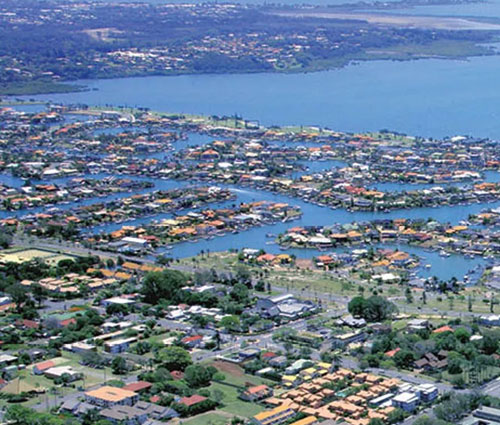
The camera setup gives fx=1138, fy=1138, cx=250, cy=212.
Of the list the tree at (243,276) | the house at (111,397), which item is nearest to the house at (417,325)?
the tree at (243,276)

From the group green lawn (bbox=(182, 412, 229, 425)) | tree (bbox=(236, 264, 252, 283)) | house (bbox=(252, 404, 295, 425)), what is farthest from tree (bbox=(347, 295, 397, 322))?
green lawn (bbox=(182, 412, 229, 425))

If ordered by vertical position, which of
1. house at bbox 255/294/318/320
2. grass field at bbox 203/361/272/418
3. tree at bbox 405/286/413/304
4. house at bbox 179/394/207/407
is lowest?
tree at bbox 405/286/413/304

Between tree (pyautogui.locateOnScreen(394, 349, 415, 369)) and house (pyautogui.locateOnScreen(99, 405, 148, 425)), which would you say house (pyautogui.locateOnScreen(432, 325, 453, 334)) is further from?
house (pyautogui.locateOnScreen(99, 405, 148, 425))

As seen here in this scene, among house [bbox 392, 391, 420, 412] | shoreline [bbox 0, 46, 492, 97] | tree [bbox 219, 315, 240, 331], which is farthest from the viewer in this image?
shoreline [bbox 0, 46, 492, 97]

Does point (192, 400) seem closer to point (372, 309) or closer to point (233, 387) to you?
point (233, 387)

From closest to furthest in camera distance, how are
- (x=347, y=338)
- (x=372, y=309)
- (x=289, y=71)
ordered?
(x=347, y=338)
(x=372, y=309)
(x=289, y=71)

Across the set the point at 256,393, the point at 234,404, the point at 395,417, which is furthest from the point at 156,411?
the point at 395,417

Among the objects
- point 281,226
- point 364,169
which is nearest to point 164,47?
point 364,169
